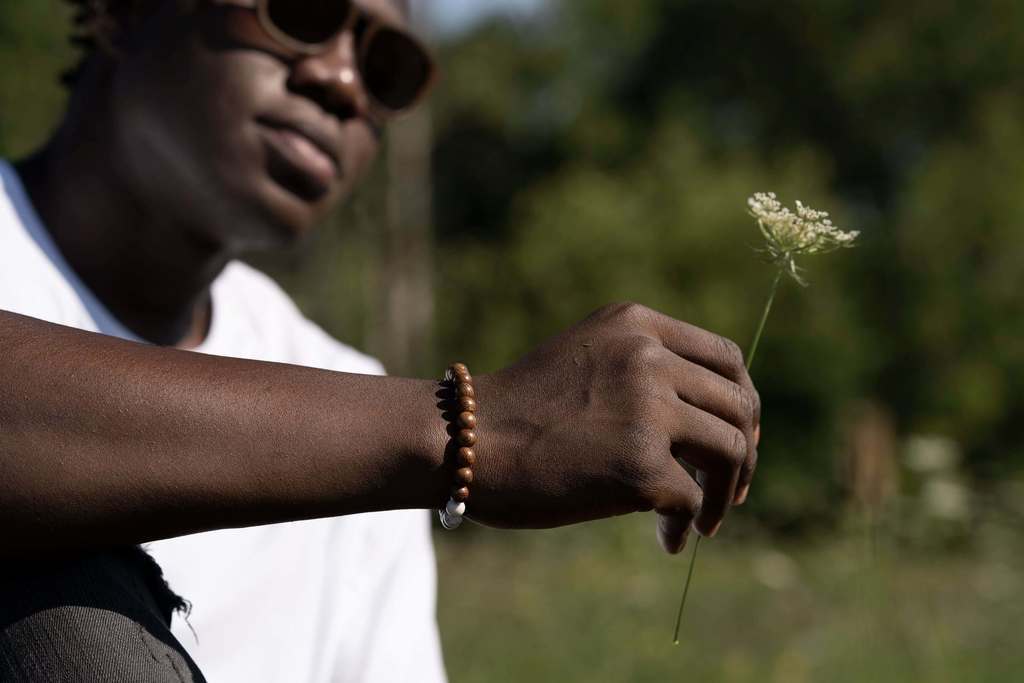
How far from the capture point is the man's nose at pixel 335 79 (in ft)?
7.72

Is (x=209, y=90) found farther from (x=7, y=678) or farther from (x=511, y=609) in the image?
(x=511, y=609)

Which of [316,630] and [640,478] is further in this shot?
[316,630]

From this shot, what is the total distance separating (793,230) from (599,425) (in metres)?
0.34

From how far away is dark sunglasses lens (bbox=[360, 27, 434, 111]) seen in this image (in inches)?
100

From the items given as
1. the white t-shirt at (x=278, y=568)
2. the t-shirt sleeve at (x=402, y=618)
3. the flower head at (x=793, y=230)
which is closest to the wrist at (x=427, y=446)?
the flower head at (x=793, y=230)

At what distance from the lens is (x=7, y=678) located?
4.54 ft

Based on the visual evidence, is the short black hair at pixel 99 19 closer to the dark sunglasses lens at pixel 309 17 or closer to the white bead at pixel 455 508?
the dark sunglasses lens at pixel 309 17

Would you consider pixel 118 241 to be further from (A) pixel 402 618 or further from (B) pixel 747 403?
(B) pixel 747 403

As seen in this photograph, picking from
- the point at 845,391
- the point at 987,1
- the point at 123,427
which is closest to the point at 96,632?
the point at 123,427

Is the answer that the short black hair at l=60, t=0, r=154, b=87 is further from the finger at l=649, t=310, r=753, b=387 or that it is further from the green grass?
the green grass

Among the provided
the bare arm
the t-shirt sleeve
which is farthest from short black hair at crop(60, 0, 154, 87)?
the bare arm

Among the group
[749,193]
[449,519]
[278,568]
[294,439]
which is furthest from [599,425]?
[749,193]

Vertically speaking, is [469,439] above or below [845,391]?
above

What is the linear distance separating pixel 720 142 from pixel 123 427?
22.4 metres
